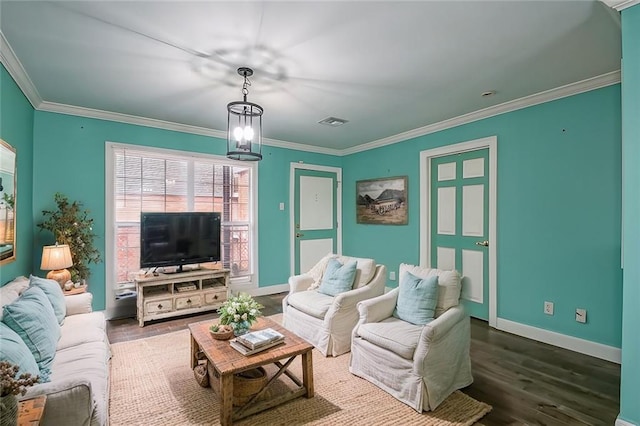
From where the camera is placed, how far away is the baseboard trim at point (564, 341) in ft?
9.14

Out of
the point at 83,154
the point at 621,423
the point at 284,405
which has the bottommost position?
the point at 284,405

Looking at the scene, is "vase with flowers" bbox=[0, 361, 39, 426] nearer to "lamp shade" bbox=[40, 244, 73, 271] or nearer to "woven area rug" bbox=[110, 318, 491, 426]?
"woven area rug" bbox=[110, 318, 491, 426]

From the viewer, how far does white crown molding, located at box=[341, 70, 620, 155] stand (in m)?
2.84

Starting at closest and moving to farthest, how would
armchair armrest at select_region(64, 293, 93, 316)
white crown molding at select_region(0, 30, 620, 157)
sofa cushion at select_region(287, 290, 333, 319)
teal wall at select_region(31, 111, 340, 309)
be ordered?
white crown molding at select_region(0, 30, 620, 157)
armchair armrest at select_region(64, 293, 93, 316)
sofa cushion at select_region(287, 290, 333, 319)
teal wall at select_region(31, 111, 340, 309)

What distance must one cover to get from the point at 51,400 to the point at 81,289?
2.16m

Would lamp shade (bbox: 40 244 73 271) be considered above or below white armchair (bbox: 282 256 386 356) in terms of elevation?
above

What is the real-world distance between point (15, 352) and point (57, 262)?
1.79 meters

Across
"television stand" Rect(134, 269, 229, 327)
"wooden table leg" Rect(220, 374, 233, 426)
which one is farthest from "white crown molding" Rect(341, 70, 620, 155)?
"wooden table leg" Rect(220, 374, 233, 426)

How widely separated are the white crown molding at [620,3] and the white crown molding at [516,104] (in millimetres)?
1217

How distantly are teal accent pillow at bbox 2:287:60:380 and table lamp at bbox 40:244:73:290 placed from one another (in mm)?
988

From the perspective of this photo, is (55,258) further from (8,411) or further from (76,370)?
(8,411)

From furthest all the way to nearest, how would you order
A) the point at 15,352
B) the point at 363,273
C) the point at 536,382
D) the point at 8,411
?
the point at 363,273, the point at 536,382, the point at 15,352, the point at 8,411

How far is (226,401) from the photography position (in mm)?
1931

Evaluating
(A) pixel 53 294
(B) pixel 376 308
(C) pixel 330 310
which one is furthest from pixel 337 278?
(A) pixel 53 294
